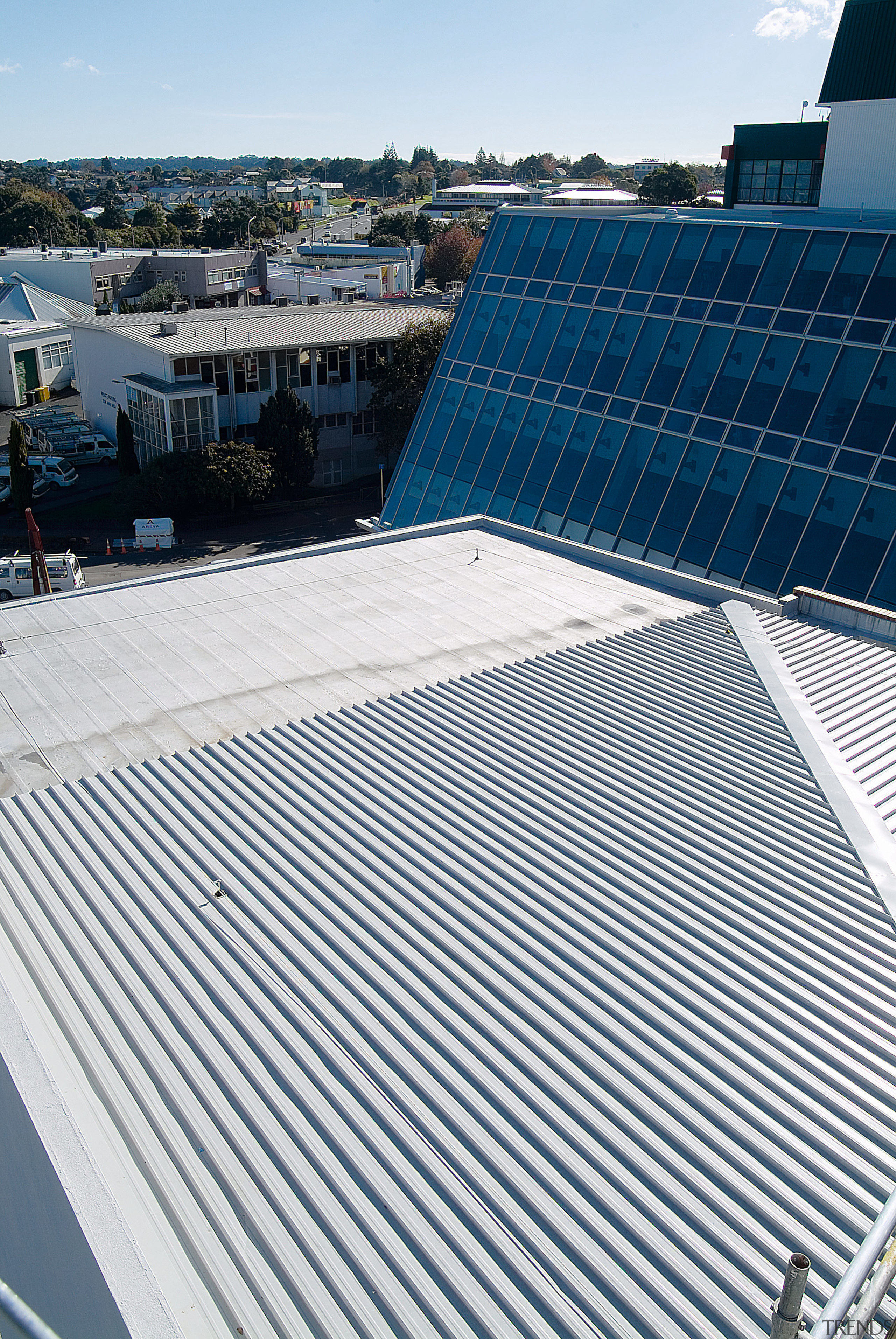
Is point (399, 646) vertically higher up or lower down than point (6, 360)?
higher up

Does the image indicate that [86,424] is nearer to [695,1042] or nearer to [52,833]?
[52,833]

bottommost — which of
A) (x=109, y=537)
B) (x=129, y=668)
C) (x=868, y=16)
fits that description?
(x=109, y=537)

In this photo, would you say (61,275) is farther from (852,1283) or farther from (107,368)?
(852,1283)

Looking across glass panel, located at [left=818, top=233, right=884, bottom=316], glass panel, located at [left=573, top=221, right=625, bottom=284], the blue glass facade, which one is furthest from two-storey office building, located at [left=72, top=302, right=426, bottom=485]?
glass panel, located at [left=818, top=233, right=884, bottom=316]

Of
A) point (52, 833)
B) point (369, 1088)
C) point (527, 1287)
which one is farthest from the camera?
point (52, 833)

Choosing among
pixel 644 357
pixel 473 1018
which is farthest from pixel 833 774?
pixel 644 357

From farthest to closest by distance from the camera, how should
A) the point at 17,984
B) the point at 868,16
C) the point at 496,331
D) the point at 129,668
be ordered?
the point at 868,16, the point at 496,331, the point at 129,668, the point at 17,984

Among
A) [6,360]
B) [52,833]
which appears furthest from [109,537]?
[52,833]

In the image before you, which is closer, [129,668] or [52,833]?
[52,833]
